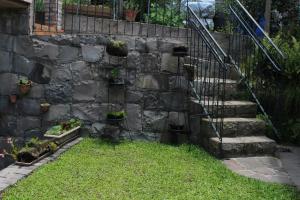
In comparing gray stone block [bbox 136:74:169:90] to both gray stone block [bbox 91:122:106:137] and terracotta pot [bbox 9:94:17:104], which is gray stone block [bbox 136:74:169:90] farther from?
terracotta pot [bbox 9:94:17:104]

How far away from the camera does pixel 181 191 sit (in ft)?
15.1

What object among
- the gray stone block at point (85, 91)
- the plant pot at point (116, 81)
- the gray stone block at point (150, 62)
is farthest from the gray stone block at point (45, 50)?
the gray stone block at point (150, 62)

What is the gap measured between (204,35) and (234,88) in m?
1.07

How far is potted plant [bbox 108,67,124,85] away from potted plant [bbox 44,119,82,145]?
0.84 m

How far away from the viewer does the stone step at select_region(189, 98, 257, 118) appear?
6.58 m

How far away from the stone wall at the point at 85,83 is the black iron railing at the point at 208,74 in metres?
0.32

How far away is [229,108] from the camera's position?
6668 millimetres

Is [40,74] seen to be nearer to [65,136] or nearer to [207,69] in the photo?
[65,136]

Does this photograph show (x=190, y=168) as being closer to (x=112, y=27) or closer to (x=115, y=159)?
(x=115, y=159)

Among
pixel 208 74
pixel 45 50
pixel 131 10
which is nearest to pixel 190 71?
pixel 208 74

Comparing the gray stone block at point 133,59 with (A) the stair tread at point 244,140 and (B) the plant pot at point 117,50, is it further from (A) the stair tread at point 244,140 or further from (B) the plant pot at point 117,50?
(A) the stair tread at point 244,140

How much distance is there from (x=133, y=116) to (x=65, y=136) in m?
1.18

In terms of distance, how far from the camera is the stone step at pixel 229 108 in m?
6.58

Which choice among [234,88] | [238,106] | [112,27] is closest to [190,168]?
[238,106]
